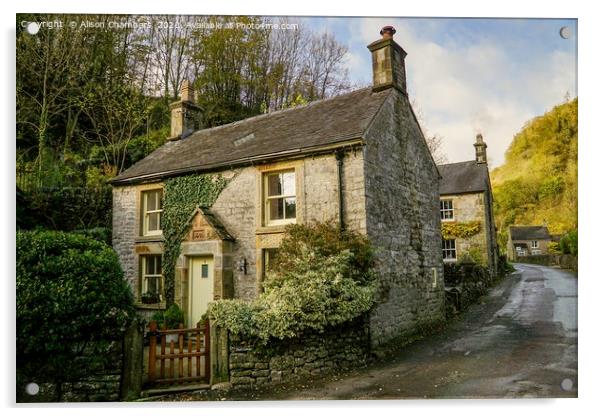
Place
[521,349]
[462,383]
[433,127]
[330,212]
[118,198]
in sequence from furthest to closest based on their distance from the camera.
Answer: [118,198]
[330,212]
[433,127]
[521,349]
[462,383]

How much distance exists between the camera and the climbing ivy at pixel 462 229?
570 inches

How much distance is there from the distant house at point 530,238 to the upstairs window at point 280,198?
438 cm

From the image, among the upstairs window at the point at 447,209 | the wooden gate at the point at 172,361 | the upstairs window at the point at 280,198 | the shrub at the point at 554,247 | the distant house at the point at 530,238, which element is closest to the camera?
the wooden gate at the point at 172,361

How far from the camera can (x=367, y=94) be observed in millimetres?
9742

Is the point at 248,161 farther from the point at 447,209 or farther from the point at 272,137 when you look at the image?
the point at 447,209

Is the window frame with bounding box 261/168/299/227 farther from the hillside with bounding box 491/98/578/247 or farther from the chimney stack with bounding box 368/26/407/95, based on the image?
the hillside with bounding box 491/98/578/247

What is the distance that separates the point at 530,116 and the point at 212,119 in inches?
317

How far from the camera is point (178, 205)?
403 inches

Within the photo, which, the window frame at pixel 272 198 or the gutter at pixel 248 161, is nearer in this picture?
the gutter at pixel 248 161

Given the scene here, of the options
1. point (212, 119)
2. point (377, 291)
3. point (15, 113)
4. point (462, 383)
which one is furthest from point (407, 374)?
point (212, 119)

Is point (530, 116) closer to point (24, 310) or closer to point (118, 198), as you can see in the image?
point (24, 310)

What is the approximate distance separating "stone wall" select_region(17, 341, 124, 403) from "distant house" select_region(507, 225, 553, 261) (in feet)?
22.2

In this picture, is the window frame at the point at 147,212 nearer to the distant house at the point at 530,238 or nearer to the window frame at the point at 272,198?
the window frame at the point at 272,198

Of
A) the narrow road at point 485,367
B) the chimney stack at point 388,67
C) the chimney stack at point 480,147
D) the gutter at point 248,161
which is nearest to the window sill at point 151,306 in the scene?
the gutter at point 248,161
